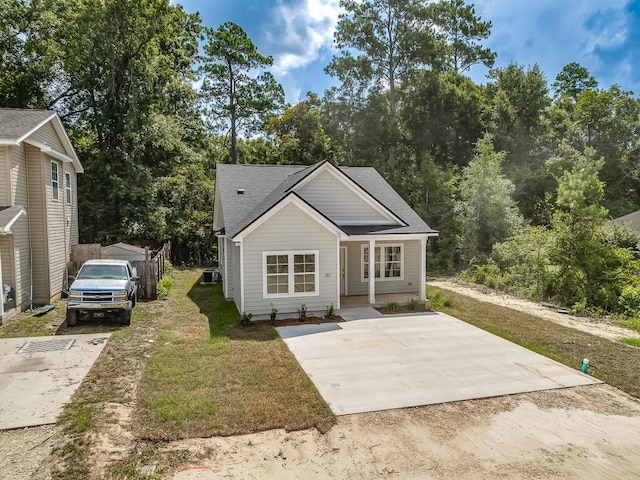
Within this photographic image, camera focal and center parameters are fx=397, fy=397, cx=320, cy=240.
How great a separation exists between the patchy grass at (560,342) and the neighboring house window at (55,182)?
51.1 feet

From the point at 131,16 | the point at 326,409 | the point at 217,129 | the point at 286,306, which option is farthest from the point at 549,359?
the point at 217,129

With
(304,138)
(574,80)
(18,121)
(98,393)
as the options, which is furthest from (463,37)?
(98,393)

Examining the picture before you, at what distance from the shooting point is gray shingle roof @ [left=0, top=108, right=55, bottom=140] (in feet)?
42.1

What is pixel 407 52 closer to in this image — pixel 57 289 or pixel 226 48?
pixel 226 48

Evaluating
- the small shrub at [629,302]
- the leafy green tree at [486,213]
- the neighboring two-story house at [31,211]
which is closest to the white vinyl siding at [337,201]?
the small shrub at [629,302]

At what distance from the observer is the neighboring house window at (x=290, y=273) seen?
42.9ft

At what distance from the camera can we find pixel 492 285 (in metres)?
19.6

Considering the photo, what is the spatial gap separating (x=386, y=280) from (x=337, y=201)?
4.12m

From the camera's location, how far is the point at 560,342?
10875 millimetres

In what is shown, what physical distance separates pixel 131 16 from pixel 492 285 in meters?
25.5

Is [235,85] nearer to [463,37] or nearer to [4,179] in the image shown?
[463,37]

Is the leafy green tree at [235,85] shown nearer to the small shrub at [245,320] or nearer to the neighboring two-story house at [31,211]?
the neighboring two-story house at [31,211]

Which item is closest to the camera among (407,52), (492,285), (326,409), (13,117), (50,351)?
(326,409)

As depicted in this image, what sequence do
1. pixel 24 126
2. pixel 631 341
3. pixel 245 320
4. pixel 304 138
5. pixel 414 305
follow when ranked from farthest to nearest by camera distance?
pixel 304 138
pixel 414 305
pixel 24 126
pixel 245 320
pixel 631 341
